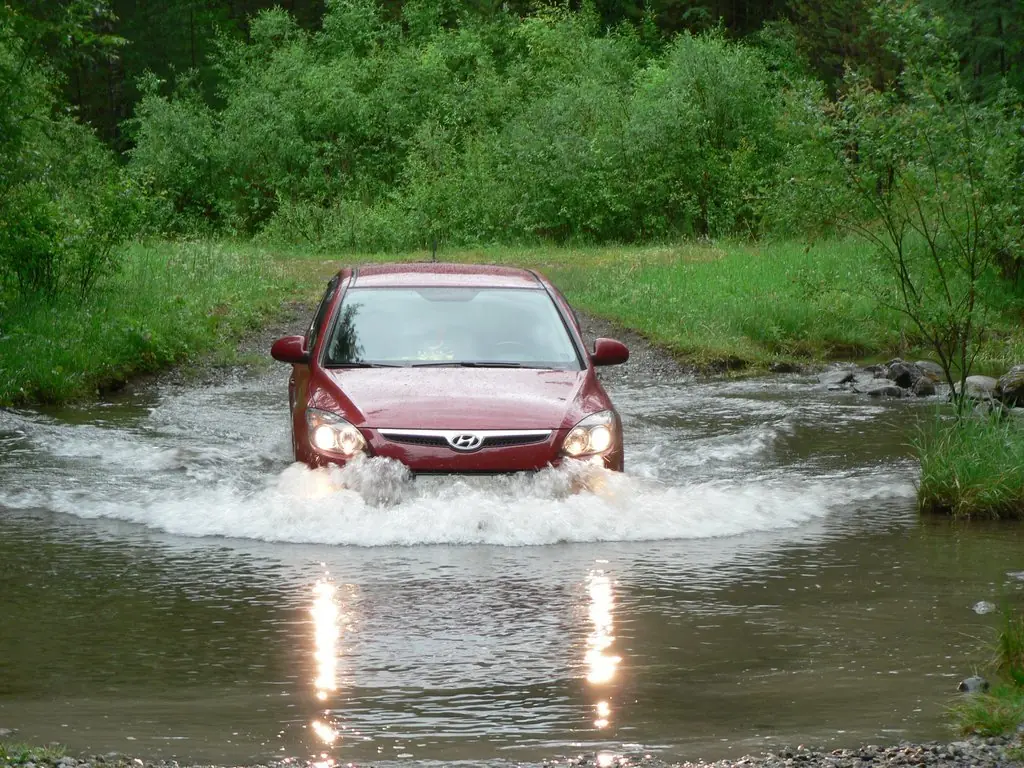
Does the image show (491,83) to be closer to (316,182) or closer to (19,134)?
(316,182)

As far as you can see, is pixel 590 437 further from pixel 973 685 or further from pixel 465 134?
pixel 465 134

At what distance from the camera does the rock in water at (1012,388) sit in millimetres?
16062

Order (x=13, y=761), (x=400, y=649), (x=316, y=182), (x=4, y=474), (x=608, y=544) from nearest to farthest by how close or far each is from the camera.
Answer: (x=13, y=761) → (x=400, y=649) → (x=608, y=544) → (x=4, y=474) → (x=316, y=182)

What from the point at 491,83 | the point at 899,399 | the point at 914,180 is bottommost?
the point at 899,399

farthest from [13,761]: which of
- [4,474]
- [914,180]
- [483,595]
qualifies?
[914,180]

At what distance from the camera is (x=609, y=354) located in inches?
397

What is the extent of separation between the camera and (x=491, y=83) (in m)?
51.0

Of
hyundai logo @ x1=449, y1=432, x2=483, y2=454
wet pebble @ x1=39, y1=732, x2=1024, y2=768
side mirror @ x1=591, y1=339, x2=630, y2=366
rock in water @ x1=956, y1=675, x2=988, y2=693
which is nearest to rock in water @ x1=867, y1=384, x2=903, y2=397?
side mirror @ x1=591, y1=339, x2=630, y2=366

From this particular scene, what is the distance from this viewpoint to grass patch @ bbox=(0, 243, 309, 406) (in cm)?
1573

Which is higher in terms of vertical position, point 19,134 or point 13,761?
point 19,134

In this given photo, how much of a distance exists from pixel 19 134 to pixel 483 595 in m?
9.85

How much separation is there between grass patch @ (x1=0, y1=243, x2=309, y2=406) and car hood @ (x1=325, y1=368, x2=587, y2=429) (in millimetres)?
6911

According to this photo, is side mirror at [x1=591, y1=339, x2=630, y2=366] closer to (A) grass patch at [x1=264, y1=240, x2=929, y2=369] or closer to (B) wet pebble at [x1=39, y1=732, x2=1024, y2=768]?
(A) grass patch at [x1=264, y1=240, x2=929, y2=369]

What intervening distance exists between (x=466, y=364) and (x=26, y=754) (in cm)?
543
